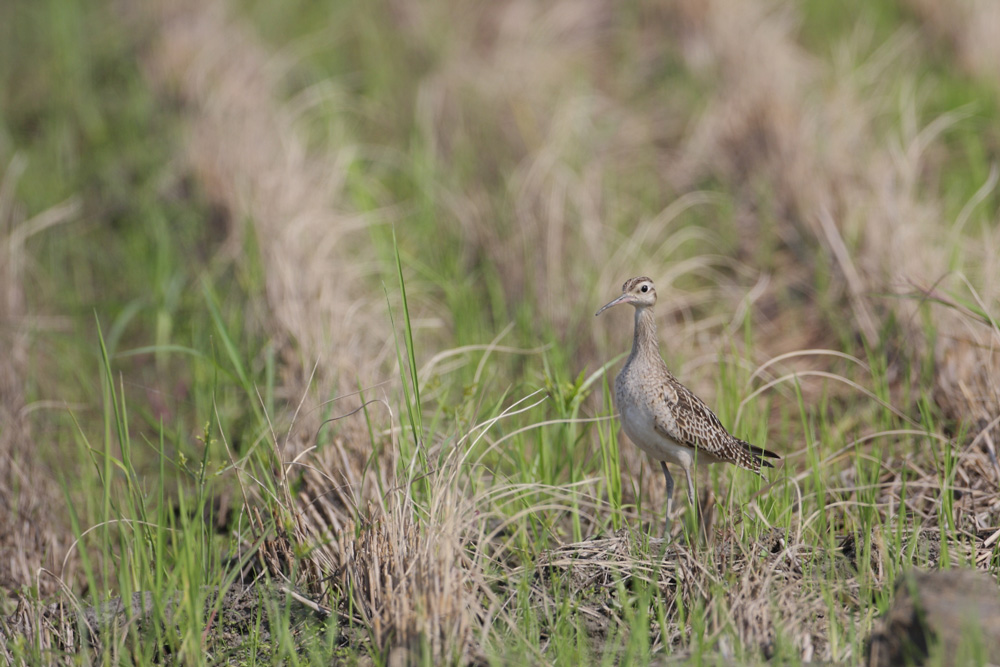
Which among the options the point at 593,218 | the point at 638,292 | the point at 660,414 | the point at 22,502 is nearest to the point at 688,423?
Answer: the point at 660,414

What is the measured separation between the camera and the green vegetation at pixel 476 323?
3764 mm

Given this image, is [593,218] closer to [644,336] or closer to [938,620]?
[644,336]

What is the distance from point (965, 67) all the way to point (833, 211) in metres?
3.27

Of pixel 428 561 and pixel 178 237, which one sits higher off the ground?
pixel 178 237

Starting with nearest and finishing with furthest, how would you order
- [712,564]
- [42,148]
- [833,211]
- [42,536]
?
[712,564]
[42,536]
[833,211]
[42,148]

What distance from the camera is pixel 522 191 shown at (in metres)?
6.96

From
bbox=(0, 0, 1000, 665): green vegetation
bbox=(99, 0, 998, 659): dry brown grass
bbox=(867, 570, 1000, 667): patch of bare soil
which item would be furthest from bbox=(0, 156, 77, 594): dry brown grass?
bbox=(867, 570, 1000, 667): patch of bare soil

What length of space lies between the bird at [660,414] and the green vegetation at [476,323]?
0.24 meters

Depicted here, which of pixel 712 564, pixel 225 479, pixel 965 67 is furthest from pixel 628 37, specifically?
pixel 712 564

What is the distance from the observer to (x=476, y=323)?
629cm

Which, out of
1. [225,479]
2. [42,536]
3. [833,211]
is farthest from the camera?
[833,211]

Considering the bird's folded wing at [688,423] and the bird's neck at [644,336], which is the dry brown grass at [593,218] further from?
the bird's neck at [644,336]

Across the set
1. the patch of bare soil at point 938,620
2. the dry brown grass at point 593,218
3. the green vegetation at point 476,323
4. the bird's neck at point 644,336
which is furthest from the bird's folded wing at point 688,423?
the patch of bare soil at point 938,620

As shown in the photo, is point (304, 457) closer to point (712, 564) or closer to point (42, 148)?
point (712, 564)
